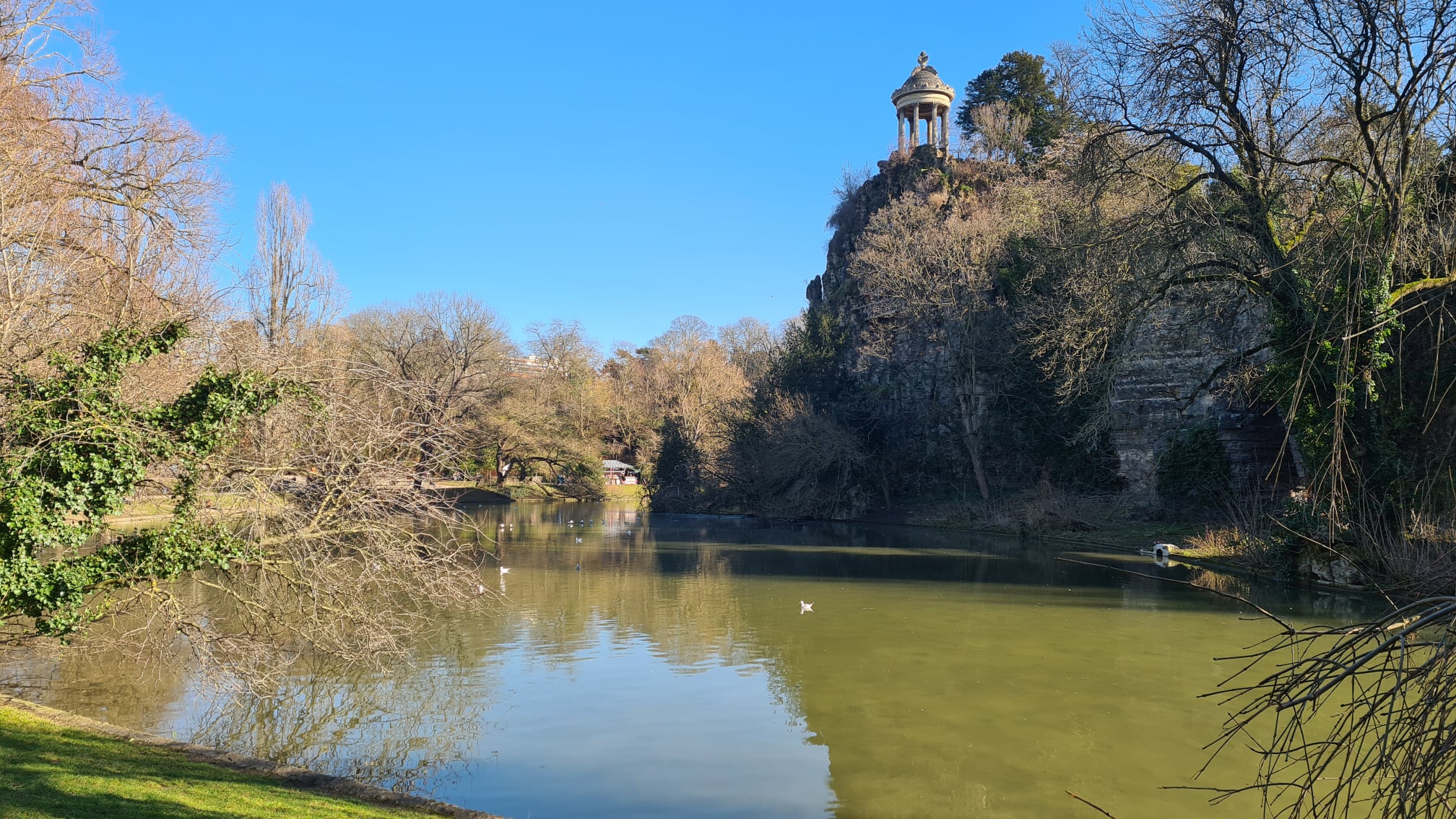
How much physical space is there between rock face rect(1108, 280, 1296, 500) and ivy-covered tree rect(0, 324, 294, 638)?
2083 centimetres

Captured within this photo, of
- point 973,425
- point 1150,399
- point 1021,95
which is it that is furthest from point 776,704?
point 1021,95

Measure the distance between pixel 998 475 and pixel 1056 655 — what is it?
2359 cm

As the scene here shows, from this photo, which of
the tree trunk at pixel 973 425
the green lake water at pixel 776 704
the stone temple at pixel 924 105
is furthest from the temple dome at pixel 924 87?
the green lake water at pixel 776 704

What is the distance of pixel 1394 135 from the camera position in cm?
400

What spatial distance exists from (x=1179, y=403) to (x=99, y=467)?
88.2 ft

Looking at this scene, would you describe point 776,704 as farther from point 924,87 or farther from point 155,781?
point 924,87

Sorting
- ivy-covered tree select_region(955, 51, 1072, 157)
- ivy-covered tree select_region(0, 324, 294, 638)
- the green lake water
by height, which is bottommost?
the green lake water

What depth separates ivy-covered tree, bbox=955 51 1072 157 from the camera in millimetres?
48441

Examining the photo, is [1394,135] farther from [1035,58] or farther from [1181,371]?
[1035,58]

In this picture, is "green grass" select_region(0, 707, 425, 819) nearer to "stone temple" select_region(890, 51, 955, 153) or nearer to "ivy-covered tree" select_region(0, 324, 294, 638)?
"ivy-covered tree" select_region(0, 324, 294, 638)

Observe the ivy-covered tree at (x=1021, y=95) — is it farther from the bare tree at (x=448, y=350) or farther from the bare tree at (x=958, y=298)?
the bare tree at (x=448, y=350)

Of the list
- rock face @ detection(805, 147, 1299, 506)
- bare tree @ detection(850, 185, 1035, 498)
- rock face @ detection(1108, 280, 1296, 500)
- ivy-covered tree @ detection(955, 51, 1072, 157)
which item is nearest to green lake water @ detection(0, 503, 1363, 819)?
rock face @ detection(805, 147, 1299, 506)

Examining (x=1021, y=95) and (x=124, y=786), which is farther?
(x=1021, y=95)

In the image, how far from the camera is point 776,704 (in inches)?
436
